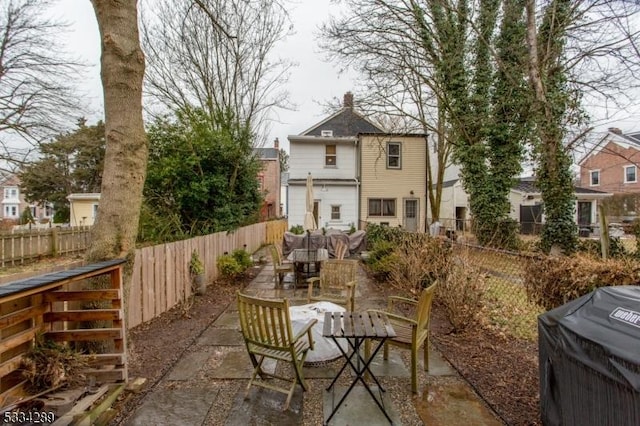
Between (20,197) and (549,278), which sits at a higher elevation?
(20,197)

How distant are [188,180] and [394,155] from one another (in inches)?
479

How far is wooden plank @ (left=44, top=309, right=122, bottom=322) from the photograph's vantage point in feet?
10.7

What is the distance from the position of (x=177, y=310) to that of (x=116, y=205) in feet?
9.68

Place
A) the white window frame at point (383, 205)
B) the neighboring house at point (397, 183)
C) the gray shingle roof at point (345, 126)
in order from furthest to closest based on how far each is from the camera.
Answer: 1. the gray shingle roof at point (345, 126)
2. the white window frame at point (383, 205)
3. the neighboring house at point (397, 183)

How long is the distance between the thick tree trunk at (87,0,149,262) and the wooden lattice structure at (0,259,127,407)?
38 centimetres

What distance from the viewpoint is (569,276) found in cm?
434

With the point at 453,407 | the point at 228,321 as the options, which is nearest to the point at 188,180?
the point at 228,321

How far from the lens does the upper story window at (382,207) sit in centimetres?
1853

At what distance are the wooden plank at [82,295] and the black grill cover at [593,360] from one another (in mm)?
3977

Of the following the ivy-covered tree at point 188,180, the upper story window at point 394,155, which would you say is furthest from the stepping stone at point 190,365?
the upper story window at point 394,155

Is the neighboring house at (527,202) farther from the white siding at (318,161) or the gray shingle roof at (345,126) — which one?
the white siding at (318,161)

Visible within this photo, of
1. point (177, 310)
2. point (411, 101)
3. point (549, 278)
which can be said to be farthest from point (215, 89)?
point (549, 278)

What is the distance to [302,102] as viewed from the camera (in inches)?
563

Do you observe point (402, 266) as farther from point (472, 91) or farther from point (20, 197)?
point (20, 197)
